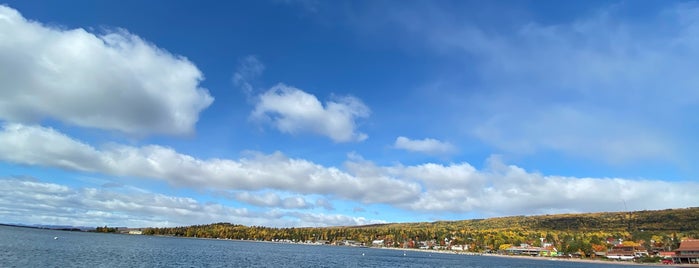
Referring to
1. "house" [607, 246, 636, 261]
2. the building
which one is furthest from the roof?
"house" [607, 246, 636, 261]

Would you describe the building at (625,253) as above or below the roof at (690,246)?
below

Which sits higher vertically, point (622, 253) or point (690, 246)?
point (690, 246)

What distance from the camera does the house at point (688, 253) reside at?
145m

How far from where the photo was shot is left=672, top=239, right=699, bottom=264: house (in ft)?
474

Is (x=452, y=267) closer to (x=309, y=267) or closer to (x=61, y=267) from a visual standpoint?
(x=309, y=267)

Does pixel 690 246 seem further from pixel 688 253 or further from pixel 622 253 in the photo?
pixel 622 253

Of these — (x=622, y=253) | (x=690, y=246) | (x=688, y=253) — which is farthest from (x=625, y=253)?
(x=688, y=253)

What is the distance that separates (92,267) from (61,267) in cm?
380

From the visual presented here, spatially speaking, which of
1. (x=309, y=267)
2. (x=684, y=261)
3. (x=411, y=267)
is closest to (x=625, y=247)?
(x=684, y=261)

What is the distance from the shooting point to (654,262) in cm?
16275

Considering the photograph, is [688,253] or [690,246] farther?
[690,246]

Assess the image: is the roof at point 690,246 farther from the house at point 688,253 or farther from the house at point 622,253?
the house at point 622,253

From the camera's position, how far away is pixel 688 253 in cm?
14600

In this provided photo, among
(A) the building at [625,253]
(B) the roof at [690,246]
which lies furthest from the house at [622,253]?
(B) the roof at [690,246]
